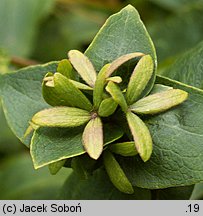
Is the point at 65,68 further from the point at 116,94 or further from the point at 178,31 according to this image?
the point at 178,31

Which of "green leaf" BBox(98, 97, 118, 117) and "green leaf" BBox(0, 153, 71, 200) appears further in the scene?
"green leaf" BBox(0, 153, 71, 200)

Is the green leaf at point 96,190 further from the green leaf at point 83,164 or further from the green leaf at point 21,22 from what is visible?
the green leaf at point 21,22

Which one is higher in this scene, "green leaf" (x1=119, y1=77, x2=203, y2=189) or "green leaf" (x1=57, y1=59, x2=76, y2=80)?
"green leaf" (x1=57, y1=59, x2=76, y2=80)

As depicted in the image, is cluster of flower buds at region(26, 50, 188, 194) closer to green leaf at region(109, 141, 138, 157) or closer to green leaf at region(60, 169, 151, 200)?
green leaf at region(109, 141, 138, 157)

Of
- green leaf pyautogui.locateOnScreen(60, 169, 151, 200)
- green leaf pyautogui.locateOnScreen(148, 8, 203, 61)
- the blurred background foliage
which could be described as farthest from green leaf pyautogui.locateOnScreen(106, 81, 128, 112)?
green leaf pyautogui.locateOnScreen(148, 8, 203, 61)

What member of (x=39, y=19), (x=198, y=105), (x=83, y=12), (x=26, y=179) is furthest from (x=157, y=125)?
(x=83, y=12)

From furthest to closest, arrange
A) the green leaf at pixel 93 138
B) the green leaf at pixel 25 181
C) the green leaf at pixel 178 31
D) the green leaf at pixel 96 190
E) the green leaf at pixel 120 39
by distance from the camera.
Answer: the green leaf at pixel 178 31 → the green leaf at pixel 25 181 → the green leaf at pixel 96 190 → the green leaf at pixel 120 39 → the green leaf at pixel 93 138

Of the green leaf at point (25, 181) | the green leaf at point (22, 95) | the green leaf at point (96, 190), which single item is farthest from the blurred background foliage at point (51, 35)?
the green leaf at point (22, 95)
